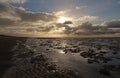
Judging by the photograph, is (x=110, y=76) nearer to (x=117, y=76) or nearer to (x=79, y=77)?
(x=117, y=76)

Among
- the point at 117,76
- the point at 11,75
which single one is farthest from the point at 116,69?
the point at 11,75

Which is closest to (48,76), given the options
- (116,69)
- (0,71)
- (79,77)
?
(79,77)

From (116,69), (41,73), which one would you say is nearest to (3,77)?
(41,73)

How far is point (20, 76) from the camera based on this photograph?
16.7m

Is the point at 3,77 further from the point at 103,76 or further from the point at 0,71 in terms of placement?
the point at 103,76

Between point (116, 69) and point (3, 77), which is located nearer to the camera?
point (3, 77)

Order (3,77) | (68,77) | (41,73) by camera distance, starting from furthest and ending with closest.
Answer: (41,73), (68,77), (3,77)

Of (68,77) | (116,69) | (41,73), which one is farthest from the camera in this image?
(116,69)

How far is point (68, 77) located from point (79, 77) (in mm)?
1325

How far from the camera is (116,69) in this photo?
20.6 meters

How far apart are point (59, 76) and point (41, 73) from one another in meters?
2.55

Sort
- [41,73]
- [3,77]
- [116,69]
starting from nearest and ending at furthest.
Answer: [3,77] → [41,73] → [116,69]

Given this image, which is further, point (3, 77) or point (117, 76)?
point (117, 76)

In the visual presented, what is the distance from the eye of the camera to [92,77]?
17062mm
